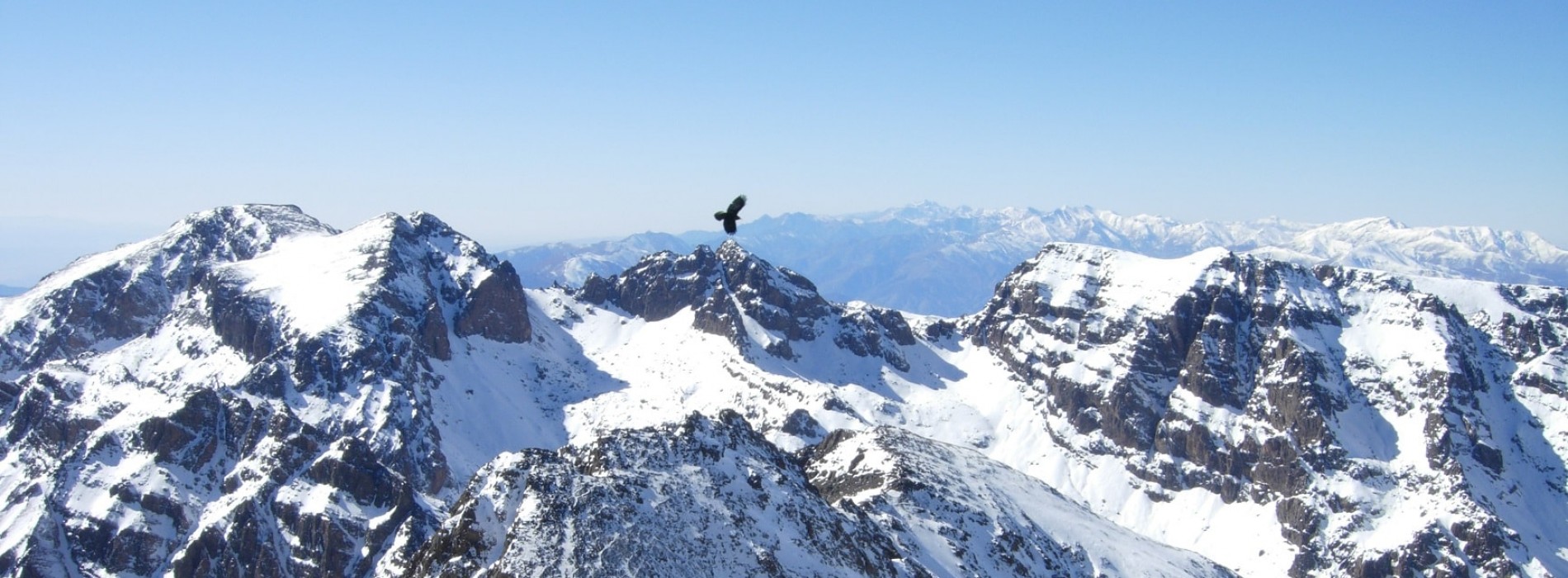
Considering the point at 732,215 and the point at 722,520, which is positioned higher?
the point at 732,215

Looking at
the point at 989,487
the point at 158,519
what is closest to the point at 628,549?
the point at 989,487

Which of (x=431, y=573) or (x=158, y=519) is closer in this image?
(x=431, y=573)

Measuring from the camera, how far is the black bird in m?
66.4

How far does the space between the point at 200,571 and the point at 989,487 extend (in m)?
128

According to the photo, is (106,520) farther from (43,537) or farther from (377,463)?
(377,463)

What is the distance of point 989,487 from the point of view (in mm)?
165125

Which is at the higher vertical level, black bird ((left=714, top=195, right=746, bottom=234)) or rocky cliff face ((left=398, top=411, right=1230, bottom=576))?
black bird ((left=714, top=195, right=746, bottom=234))

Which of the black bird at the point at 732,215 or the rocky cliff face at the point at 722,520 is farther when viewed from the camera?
the rocky cliff face at the point at 722,520

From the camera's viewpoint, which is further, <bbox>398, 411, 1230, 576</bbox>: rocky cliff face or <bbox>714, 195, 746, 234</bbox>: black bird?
<bbox>398, 411, 1230, 576</bbox>: rocky cliff face

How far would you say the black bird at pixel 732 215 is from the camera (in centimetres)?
6644

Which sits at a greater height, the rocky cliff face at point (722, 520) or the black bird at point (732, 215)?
the black bird at point (732, 215)

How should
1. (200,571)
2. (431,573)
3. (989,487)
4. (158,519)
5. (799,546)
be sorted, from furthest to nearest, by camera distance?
(158,519)
(200,571)
(989,487)
(799,546)
(431,573)

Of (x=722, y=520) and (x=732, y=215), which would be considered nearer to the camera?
(x=732, y=215)

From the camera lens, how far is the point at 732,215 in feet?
224
